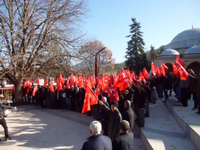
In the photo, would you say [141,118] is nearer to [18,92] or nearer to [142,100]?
[142,100]

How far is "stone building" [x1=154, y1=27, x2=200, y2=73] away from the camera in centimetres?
3206

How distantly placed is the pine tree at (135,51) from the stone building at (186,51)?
17.9 feet

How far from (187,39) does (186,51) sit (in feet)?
43.1

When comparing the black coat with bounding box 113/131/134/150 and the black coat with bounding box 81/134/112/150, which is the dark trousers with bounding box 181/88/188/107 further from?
the black coat with bounding box 81/134/112/150

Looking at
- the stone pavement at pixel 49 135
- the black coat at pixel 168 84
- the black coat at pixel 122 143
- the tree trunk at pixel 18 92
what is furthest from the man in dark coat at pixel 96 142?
the tree trunk at pixel 18 92

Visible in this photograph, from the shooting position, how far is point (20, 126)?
8.77 m

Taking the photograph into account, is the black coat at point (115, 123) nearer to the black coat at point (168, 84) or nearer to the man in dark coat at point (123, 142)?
the man in dark coat at point (123, 142)

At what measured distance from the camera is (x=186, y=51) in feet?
120

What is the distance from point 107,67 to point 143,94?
3743 centimetres

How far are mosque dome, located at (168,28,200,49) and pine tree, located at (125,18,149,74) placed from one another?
12.2 m

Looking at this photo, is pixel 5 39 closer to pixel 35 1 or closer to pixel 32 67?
pixel 32 67

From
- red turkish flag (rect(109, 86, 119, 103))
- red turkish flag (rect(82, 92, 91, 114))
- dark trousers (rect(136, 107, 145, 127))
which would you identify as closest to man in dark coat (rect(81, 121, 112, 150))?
red turkish flag (rect(82, 92, 91, 114))

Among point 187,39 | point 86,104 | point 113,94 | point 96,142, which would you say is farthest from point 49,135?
point 187,39

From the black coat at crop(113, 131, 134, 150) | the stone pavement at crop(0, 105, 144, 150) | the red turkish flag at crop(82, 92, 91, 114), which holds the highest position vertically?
the red turkish flag at crop(82, 92, 91, 114)
